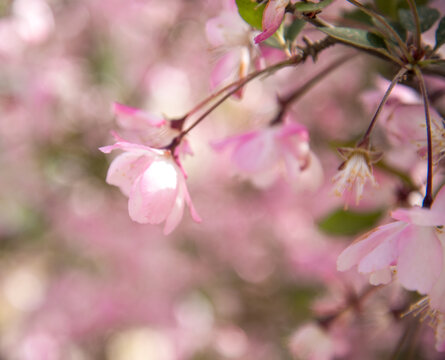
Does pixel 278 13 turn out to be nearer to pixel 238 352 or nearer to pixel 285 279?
pixel 285 279

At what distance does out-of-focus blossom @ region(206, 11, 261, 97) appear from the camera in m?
0.56

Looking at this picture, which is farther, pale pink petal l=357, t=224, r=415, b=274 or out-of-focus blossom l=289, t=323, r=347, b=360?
out-of-focus blossom l=289, t=323, r=347, b=360

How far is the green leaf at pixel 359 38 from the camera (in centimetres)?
44

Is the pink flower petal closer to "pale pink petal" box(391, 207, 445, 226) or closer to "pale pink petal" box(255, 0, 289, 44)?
"pale pink petal" box(255, 0, 289, 44)

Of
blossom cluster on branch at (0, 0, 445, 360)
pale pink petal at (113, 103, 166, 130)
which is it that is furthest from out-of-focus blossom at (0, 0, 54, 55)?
pale pink petal at (113, 103, 166, 130)

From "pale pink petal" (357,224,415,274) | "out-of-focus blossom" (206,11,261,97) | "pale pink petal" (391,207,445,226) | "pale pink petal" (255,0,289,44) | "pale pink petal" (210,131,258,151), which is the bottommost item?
"pale pink petal" (210,131,258,151)

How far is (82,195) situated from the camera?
1.59m

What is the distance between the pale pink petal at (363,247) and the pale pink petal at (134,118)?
0.78 feet

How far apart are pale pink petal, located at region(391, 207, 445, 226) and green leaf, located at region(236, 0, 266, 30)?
23 cm

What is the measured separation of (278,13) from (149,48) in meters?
1.48

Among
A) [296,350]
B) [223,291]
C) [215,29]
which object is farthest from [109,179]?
[223,291]

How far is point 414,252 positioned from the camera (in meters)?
0.40

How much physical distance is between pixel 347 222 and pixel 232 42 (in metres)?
0.37

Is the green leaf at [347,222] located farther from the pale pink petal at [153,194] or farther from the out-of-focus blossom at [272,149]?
the pale pink petal at [153,194]
